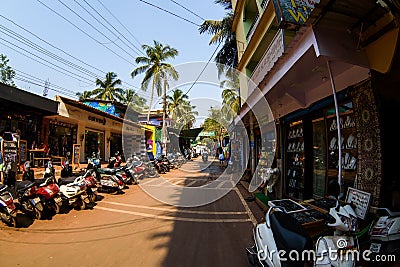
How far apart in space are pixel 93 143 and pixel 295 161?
13.4m

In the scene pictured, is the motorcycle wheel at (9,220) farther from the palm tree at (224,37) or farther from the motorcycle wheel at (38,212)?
the palm tree at (224,37)

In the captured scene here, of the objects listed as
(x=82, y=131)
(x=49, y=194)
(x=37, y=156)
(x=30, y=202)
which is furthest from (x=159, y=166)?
(x=30, y=202)

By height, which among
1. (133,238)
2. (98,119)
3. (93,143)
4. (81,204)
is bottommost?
(133,238)

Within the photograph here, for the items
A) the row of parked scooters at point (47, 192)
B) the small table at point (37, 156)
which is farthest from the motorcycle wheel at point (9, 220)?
the small table at point (37, 156)

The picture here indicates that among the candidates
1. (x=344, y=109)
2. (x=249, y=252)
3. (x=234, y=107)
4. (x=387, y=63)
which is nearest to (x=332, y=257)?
(x=249, y=252)

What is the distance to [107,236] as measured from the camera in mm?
4113

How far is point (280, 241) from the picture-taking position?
7.66 ft

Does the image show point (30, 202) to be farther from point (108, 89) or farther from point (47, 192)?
point (108, 89)

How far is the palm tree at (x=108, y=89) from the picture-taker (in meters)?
31.8

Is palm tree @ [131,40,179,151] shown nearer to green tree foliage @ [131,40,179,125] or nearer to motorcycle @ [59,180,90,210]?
green tree foliage @ [131,40,179,125]

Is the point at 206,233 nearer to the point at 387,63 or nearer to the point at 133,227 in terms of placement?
the point at 133,227

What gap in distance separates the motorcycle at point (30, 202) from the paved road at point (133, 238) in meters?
0.21

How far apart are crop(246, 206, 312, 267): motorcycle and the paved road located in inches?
26.3

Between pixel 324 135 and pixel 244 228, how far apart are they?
256cm
